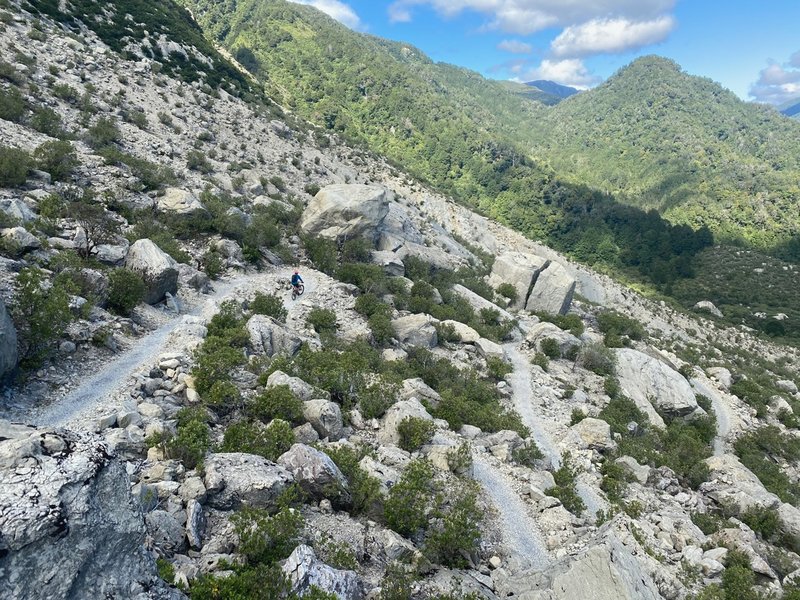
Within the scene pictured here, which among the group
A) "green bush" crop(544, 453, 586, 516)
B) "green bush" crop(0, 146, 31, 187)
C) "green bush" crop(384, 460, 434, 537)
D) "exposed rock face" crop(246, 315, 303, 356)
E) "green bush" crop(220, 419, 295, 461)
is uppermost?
"green bush" crop(0, 146, 31, 187)

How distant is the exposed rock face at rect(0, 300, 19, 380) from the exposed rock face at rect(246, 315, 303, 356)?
694 cm

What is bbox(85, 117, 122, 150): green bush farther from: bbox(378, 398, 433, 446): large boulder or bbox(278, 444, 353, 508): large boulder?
bbox(278, 444, 353, 508): large boulder

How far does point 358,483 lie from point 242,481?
2818 mm

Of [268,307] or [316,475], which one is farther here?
[268,307]

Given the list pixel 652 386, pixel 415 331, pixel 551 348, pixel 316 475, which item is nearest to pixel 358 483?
pixel 316 475

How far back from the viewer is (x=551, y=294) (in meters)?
38.2

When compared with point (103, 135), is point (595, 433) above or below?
below

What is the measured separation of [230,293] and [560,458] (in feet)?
54.7

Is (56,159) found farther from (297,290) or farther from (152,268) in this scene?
(297,290)

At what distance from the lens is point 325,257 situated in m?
28.5

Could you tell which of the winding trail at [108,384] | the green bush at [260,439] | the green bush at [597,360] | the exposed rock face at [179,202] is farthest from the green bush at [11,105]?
the green bush at [597,360]

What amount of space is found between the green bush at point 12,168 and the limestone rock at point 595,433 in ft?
88.7

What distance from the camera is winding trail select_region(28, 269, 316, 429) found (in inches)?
387

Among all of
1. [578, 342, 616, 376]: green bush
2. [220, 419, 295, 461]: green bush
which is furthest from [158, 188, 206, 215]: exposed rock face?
[578, 342, 616, 376]: green bush
